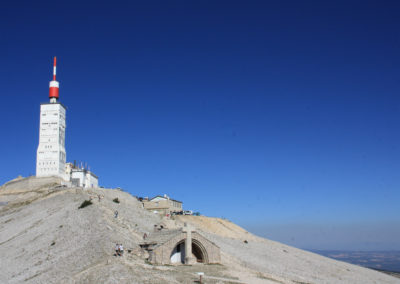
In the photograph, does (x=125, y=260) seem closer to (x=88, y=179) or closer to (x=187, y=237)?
(x=187, y=237)

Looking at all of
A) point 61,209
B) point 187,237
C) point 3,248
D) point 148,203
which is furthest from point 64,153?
point 187,237

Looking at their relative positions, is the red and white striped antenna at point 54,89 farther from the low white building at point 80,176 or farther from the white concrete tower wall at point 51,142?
the low white building at point 80,176

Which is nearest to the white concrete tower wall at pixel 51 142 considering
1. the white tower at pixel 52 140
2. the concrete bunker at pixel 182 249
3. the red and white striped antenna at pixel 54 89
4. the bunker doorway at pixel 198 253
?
the white tower at pixel 52 140

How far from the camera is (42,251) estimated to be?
41.5m

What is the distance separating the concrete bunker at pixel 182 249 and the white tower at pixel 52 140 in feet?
165

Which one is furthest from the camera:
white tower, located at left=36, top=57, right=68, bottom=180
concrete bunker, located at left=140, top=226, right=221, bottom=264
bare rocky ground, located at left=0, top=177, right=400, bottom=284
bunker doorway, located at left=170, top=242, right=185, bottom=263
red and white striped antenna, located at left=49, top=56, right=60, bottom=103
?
red and white striped antenna, located at left=49, top=56, right=60, bottom=103

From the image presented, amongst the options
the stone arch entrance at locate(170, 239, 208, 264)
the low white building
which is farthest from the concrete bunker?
the low white building

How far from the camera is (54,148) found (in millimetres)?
85938

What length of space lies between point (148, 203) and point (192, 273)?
46.6 m

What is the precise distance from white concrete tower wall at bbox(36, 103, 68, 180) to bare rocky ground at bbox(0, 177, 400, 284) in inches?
311

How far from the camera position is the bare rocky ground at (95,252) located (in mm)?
32344

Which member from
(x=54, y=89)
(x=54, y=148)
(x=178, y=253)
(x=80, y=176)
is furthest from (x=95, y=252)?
(x=54, y=89)

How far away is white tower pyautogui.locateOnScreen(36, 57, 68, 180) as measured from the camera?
8481cm

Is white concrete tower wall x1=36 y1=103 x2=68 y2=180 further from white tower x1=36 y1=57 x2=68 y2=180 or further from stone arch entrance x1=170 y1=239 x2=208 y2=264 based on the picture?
stone arch entrance x1=170 y1=239 x2=208 y2=264
